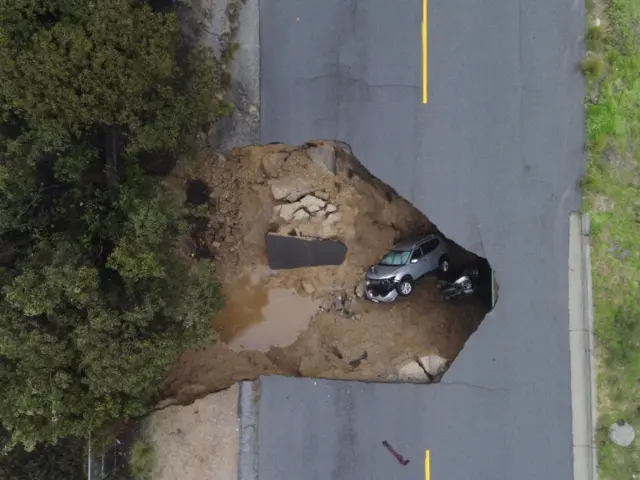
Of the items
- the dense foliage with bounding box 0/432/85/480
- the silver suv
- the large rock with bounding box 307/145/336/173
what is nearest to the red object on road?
the silver suv

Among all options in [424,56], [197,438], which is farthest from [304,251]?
[424,56]

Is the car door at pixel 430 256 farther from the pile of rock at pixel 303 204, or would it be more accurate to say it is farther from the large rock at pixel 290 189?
the large rock at pixel 290 189

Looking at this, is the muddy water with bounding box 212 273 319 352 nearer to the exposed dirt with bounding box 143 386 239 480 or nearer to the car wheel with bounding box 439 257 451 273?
the exposed dirt with bounding box 143 386 239 480

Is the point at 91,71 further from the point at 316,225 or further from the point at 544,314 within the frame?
the point at 544,314

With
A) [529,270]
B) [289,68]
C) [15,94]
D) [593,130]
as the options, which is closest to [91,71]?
[15,94]

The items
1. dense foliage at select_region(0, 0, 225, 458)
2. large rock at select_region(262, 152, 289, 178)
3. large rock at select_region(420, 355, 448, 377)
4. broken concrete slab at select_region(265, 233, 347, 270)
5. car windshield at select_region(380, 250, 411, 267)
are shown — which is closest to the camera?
dense foliage at select_region(0, 0, 225, 458)

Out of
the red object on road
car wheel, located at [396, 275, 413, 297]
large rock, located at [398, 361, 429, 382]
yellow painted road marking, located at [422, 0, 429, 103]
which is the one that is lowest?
the red object on road
